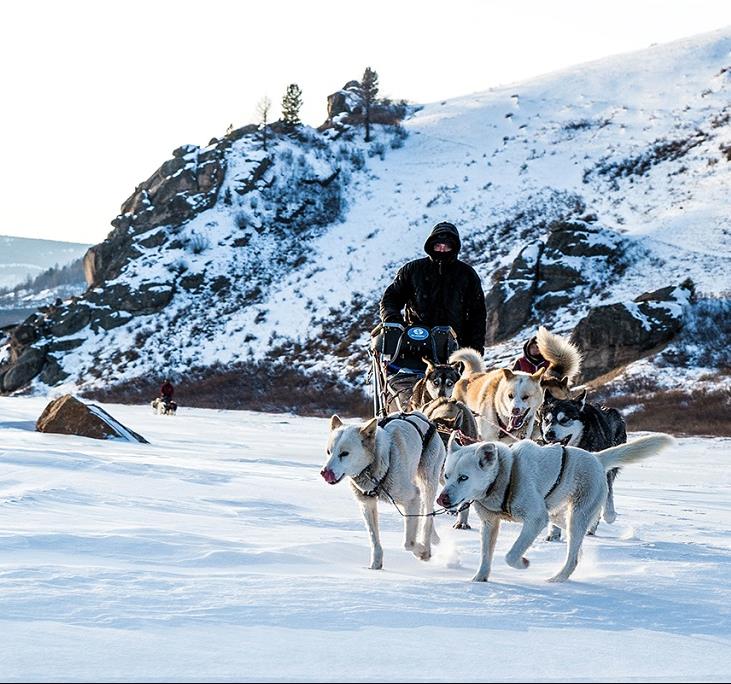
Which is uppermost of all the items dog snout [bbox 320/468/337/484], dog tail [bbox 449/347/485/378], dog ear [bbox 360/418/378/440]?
dog tail [bbox 449/347/485/378]

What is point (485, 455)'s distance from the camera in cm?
448

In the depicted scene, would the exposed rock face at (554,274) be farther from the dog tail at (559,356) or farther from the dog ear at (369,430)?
the dog ear at (369,430)

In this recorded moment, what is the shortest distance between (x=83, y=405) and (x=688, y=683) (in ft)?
38.5

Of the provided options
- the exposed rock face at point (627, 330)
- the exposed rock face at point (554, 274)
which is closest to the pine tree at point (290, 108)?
the exposed rock face at point (554, 274)

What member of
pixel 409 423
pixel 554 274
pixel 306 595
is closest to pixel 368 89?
pixel 554 274

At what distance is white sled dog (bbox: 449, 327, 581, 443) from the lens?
7.08 meters

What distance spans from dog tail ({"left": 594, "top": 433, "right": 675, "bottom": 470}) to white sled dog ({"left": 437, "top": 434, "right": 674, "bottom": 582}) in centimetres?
13

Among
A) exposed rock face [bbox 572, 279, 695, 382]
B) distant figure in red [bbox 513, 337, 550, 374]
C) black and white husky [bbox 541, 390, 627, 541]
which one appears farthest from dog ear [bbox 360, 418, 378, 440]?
exposed rock face [bbox 572, 279, 695, 382]

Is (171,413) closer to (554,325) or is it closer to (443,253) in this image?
(554,325)

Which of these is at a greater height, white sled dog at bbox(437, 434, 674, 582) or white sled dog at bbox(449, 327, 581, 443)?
white sled dog at bbox(449, 327, 581, 443)

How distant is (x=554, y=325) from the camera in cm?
3198

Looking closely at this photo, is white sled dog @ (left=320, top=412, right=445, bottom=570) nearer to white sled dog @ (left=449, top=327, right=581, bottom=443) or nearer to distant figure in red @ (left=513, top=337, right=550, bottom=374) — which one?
white sled dog @ (left=449, top=327, right=581, bottom=443)

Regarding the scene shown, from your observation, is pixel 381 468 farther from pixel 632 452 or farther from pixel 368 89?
pixel 368 89

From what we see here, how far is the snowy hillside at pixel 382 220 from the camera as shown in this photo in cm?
3606
